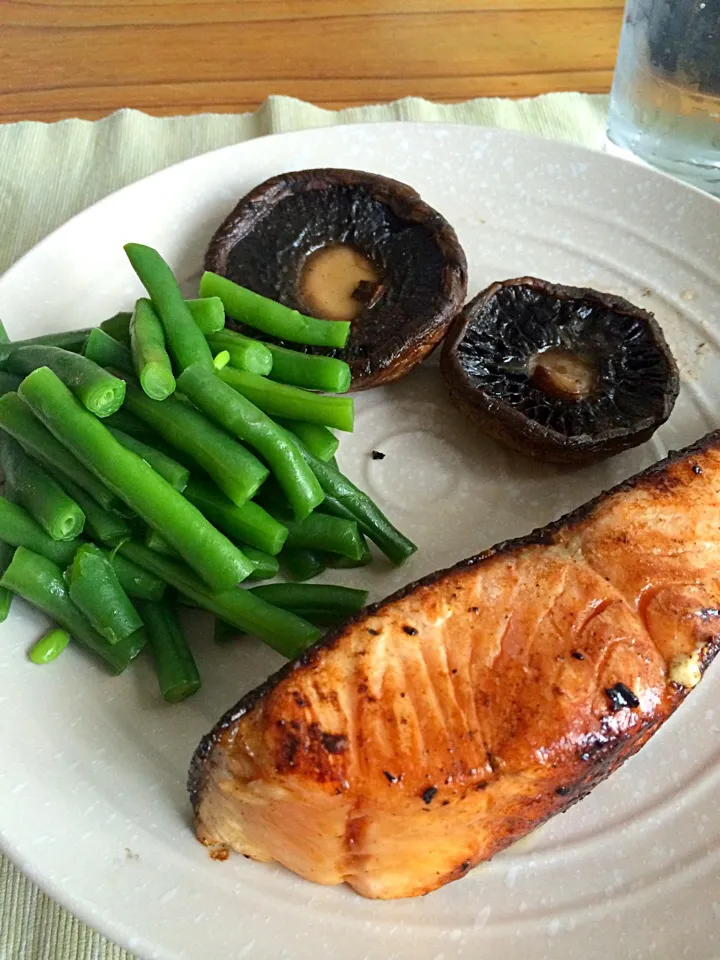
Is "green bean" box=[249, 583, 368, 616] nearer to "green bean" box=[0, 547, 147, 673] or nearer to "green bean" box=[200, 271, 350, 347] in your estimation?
"green bean" box=[0, 547, 147, 673]

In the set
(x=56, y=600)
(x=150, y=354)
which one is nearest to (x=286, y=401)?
(x=150, y=354)

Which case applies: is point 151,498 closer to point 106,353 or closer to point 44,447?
point 44,447

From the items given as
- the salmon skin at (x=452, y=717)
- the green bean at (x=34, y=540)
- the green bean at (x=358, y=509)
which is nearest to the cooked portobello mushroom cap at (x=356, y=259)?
the green bean at (x=358, y=509)

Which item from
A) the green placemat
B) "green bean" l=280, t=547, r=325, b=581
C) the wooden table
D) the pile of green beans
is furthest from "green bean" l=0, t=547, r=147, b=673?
the wooden table

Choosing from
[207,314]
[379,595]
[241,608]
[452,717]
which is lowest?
[379,595]

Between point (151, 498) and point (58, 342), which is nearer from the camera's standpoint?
point (151, 498)

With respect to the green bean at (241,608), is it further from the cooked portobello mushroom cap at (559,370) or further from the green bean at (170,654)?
the cooked portobello mushroom cap at (559,370)
